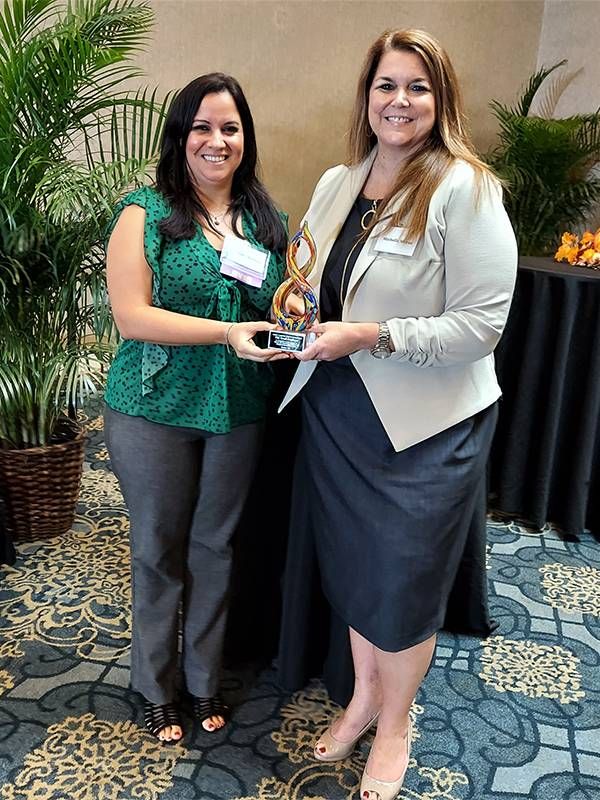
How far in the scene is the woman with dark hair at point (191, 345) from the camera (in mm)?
1526

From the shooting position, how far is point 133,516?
1.69 m

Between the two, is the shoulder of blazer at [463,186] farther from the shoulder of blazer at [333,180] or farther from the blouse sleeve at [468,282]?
the shoulder of blazer at [333,180]

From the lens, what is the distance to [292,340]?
1.43 m

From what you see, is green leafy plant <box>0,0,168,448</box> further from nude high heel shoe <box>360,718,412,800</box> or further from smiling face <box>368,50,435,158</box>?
nude high heel shoe <box>360,718,412,800</box>

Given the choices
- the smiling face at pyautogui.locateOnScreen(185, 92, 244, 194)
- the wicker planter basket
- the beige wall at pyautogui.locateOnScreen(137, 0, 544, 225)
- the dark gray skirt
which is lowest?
the wicker planter basket

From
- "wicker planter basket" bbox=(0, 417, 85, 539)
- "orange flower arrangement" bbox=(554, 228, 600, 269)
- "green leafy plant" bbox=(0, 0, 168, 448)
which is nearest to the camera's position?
"green leafy plant" bbox=(0, 0, 168, 448)

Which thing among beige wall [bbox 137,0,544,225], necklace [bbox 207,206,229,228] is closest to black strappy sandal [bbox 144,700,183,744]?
necklace [bbox 207,206,229,228]

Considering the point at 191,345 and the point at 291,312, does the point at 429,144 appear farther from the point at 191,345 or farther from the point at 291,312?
the point at 191,345

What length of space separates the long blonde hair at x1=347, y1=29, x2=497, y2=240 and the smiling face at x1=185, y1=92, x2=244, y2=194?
29cm

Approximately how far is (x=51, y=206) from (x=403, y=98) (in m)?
1.31

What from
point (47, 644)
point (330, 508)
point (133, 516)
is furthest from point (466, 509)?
point (47, 644)

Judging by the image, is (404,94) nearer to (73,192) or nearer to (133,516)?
(133,516)

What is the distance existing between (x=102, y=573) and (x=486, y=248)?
5.96 ft

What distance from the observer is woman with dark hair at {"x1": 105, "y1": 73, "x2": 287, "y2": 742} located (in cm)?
153
